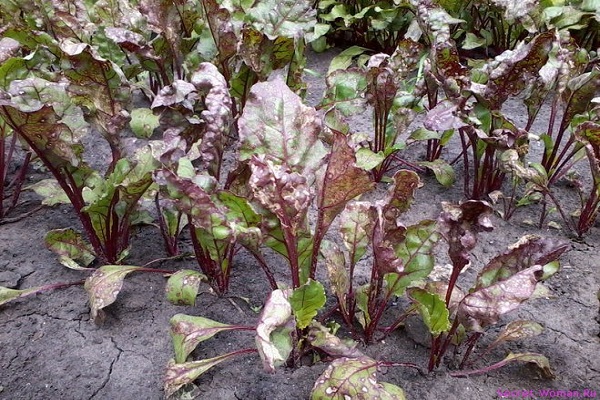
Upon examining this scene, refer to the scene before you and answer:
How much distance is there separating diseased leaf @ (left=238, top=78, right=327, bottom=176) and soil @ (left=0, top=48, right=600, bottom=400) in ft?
1.50

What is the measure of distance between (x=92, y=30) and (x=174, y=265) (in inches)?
42.6

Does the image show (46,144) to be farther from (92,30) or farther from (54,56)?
(92,30)

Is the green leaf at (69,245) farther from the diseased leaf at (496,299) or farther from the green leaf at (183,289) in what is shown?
the diseased leaf at (496,299)

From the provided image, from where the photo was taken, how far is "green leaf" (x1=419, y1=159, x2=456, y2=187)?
1.99m

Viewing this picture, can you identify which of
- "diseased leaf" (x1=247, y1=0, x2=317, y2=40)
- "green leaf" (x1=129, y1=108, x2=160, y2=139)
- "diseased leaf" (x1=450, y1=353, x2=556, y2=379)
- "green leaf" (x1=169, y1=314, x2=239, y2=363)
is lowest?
"diseased leaf" (x1=450, y1=353, x2=556, y2=379)

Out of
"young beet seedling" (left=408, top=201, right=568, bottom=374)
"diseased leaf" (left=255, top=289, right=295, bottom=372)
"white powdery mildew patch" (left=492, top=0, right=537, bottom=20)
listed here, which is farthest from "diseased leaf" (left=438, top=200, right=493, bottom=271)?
"white powdery mildew patch" (left=492, top=0, right=537, bottom=20)

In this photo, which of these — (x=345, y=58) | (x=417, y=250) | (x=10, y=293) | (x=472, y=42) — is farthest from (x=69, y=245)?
(x=472, y=42)

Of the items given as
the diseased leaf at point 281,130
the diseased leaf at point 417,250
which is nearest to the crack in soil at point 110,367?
the diseased leaf at point 281,130

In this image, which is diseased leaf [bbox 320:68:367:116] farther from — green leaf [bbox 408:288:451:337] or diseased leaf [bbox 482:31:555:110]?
green leaf [bbox 408:288:451:337]

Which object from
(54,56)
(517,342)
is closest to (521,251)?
(517,342)

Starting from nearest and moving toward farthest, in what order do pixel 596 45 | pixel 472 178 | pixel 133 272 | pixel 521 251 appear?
1. pixel 521 251
2. pixel 133 272
3. pixel 472 178
4. pixel 596 45

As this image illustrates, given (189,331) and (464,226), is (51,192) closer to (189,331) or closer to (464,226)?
(189,331)

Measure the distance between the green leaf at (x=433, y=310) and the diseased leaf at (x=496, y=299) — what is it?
0.11 ft

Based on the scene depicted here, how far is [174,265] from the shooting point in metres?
1.71
